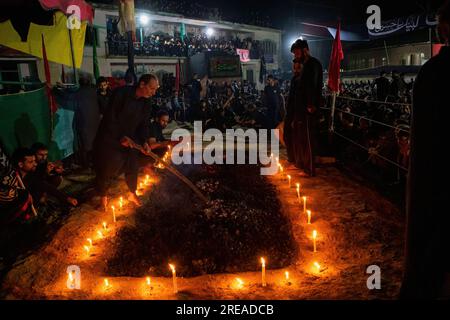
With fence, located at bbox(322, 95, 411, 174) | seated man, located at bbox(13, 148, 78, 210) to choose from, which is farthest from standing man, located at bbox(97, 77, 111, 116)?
fence, located at bbox(322, 95, 411, 174)

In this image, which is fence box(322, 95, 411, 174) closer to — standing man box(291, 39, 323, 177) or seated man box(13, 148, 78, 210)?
standing man box(291, 39, 323, 177)

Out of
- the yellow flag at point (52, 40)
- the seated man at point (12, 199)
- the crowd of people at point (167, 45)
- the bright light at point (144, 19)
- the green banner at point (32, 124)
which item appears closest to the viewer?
the seated man at point (12, 199)

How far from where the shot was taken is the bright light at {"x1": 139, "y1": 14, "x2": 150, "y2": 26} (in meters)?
26.8

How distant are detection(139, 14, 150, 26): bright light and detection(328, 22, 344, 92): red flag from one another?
22400 mm

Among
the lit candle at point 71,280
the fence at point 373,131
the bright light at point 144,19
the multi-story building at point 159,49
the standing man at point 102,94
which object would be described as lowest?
the lit candle at point 71,280

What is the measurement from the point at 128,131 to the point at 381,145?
431 cm

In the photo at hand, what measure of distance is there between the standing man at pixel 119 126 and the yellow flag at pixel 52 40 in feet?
9.05

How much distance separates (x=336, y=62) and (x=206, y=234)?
496cm

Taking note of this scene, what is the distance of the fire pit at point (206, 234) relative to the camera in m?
3.78

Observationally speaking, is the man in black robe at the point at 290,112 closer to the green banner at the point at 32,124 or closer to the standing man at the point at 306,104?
the standing man at the point at 306,104

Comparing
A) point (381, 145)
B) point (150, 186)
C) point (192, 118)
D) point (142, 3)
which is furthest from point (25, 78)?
point (381, 145)

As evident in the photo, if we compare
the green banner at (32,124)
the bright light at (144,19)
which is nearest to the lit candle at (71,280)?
the green banner at (32,124)
